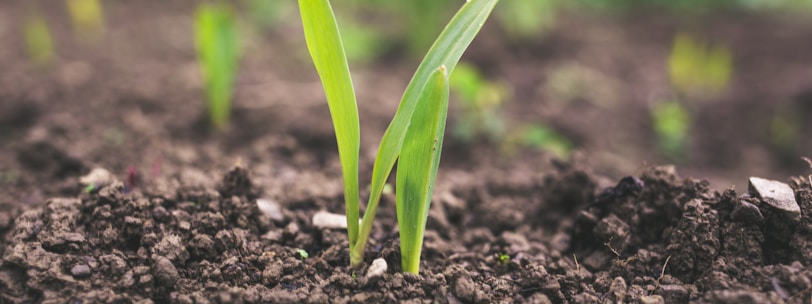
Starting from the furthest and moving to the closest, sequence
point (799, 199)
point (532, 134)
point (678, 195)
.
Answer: point (532, 134) < point (678, 195) < point (799, 199)

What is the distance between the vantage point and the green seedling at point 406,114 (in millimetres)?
1367

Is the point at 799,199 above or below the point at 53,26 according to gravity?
below

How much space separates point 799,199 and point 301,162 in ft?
5.31

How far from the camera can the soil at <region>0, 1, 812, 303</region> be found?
58.7 inches

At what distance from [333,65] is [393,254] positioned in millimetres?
492

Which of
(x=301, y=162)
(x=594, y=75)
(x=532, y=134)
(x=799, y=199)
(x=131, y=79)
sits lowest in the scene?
(x=799, y=199)

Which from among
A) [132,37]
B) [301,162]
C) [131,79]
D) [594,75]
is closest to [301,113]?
[301,162]

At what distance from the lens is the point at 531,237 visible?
6.27 feet

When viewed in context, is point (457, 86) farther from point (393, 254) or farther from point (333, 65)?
point (333, 65)

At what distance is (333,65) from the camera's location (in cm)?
140

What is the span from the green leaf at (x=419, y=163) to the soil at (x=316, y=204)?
9cm

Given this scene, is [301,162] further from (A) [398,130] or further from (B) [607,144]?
(B) [607,144]

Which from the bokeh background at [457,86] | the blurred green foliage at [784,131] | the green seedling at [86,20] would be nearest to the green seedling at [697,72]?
the bokeh background at [457,86]

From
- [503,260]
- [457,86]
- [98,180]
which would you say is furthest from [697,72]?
[98,180]
